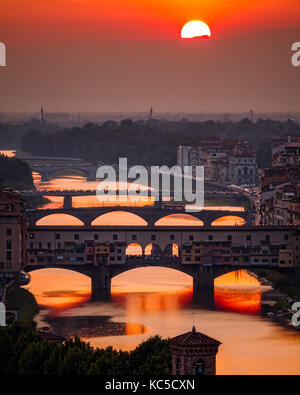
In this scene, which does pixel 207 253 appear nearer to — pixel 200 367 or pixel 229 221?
pixel 229 221

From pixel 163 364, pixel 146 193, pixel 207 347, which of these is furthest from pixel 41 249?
pixel 146 193

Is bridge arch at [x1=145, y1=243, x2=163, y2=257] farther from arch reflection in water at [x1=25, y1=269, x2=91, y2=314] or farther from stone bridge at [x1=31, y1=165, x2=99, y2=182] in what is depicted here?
stone bridge at [x1=31, y1=165, x2=99, y2=182]

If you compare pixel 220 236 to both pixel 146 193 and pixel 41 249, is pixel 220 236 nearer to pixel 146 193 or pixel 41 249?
pixel 41 249

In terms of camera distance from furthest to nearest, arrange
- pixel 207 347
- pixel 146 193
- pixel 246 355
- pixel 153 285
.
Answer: pixel 146 193 < pixel 153 285 < pixel 246 355 < pixel 207 347

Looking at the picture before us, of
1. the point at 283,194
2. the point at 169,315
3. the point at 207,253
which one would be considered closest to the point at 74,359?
the point at 169,315

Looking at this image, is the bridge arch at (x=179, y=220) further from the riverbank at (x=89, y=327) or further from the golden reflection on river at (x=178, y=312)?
the riverbank at (x=89, y=327)

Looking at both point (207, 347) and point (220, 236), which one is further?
point (220, 236)

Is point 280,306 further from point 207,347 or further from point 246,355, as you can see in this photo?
point 207,347

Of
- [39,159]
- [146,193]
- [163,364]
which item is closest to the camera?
[163,364]
